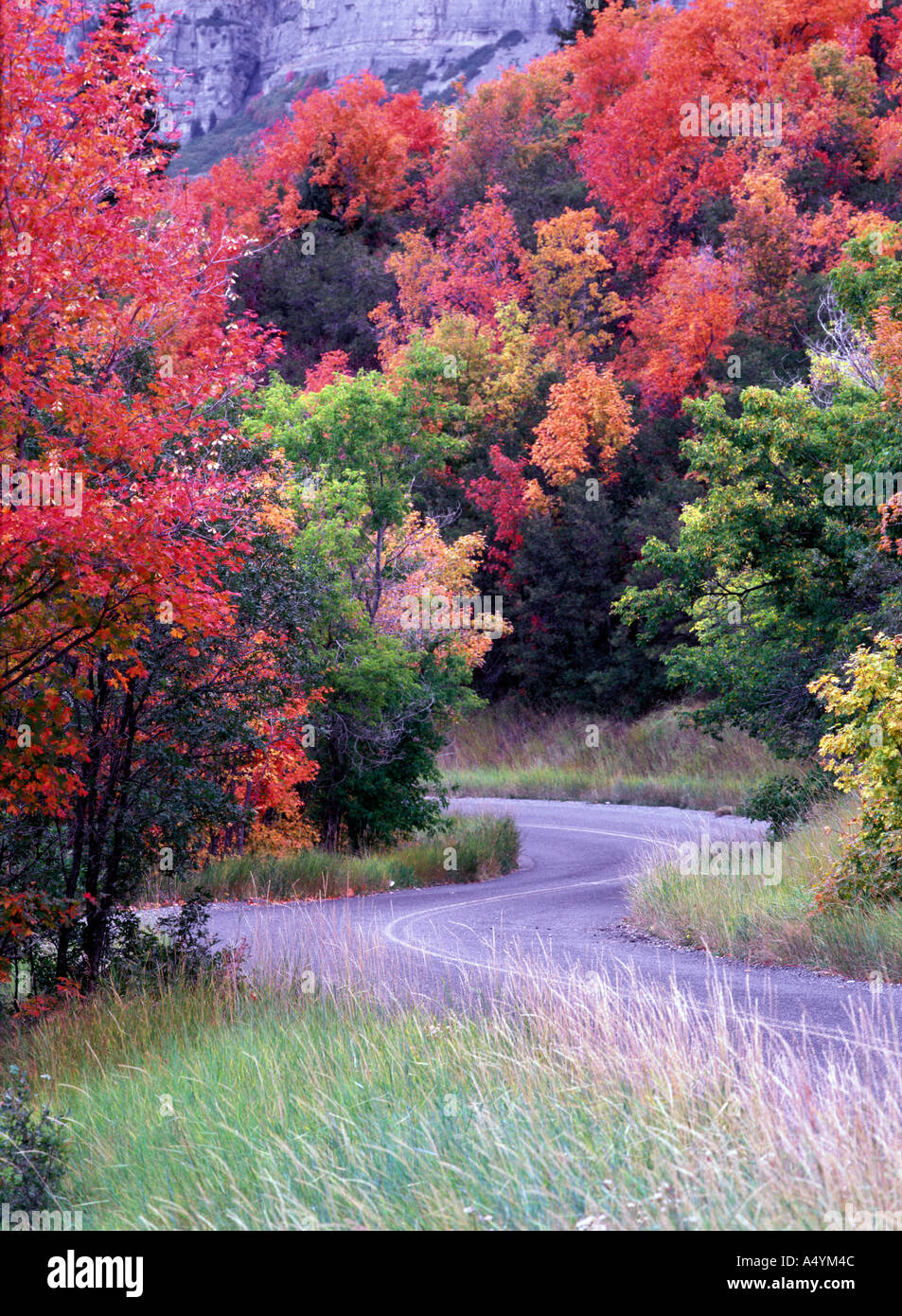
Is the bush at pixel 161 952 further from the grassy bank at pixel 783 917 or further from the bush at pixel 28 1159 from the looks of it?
the grassy bank at pixel 783 917

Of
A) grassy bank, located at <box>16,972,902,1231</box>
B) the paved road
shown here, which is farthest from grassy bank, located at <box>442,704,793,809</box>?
grassy bank, located at <box>16,972,902,1231</box>

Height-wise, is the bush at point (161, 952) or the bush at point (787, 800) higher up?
the bush at point (787, 800)

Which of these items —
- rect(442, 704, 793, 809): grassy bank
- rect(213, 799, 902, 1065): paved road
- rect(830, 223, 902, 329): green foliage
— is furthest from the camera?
rect(442, 704, 793, 809): grassy bank

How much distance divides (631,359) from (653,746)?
17111 mm

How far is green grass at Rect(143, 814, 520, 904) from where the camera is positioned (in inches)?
752

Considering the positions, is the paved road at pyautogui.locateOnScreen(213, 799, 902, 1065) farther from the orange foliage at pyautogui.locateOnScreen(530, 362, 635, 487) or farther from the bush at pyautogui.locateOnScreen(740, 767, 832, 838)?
the orange foliage at pyautogui.locateOnScreen(530, 362, 635, 487)

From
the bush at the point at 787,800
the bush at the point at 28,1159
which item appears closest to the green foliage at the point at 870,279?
the bush at the point at 787,800

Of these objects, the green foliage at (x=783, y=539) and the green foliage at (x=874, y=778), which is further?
the green foliage at (x=783, y=539)

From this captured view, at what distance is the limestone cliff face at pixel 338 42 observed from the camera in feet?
452

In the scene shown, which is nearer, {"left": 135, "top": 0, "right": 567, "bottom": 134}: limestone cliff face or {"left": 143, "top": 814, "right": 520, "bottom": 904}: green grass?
{"left": 143, "top": 814, "right": 520, "bottom": 904}: green grass

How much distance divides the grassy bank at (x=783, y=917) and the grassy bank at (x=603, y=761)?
15422mm

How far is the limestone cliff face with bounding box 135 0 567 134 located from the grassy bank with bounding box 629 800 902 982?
130144mm

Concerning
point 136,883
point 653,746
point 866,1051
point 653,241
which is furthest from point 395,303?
point 866,1051

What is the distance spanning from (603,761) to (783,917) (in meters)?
26.4
